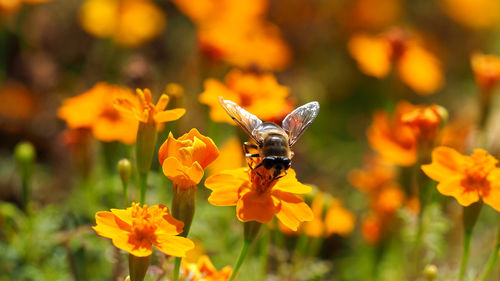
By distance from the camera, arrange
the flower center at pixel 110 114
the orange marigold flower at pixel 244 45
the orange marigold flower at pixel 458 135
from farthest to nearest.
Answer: the orange marigold flower at pixel 244 45 < the orange marigold flower at pixel 458 135 < the flower center at pixel 110 114

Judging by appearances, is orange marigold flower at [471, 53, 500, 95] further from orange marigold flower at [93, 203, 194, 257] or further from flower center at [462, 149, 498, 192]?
orange marigold flower at [93, 203, 194, 257]

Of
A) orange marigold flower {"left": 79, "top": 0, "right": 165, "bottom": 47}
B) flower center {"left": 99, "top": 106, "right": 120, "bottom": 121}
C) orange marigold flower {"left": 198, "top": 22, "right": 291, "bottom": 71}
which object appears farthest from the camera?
orange marigold flower {"left": 79, "top": 0, "right": 165, "bottom": 47}

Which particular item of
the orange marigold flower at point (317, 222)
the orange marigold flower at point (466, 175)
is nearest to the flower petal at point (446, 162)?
the orange marigold flower at point (466, 175)

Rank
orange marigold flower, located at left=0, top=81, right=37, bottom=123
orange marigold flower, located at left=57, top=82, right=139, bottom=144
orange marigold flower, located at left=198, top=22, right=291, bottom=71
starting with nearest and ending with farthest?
orange marigold flower, located at left=57, top=82, right=139, bottom=144, orange marigold flower, located at left=198, top=22, right=291, bottom=71, orange marigold flower, located at left=0, top=81, right=37, bottom=123

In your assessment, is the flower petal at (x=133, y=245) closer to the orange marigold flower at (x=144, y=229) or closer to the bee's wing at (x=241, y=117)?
the orange marigold flower at (x=144, y=229)

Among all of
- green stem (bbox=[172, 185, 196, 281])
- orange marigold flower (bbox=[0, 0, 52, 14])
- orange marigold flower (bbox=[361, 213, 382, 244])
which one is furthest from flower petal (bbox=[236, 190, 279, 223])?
orange marigold flower (bbox=[0, 0, 52, 14])

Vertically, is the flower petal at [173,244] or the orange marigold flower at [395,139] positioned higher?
the flower petal at [173,244]
